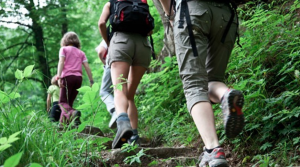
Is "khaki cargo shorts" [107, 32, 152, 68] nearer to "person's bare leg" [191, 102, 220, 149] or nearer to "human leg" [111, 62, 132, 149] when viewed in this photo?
"human leg" [111, 62, 132, 149]

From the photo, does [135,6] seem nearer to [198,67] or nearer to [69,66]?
[198,67]

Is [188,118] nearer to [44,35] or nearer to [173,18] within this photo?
[173,18]

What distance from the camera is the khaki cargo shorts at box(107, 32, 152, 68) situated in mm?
3685

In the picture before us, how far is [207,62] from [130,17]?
3.46 ft

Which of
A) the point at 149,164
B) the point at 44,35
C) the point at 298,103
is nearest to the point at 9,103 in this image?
the point at 149,164

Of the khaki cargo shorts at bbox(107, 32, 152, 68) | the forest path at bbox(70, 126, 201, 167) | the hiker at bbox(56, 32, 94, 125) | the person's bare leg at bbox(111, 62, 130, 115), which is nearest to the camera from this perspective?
the forest path at bbox(70, 126, 201, 167)

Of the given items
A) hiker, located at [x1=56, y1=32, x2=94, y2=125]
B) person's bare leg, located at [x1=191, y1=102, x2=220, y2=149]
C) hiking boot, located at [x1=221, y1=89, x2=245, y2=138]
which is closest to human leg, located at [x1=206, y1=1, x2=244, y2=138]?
hiking boot, located at [x1=221, y1=89, x2=245, y2=138]

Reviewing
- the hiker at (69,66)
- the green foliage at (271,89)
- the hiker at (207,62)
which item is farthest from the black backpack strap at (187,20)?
the hiker at (69,66)

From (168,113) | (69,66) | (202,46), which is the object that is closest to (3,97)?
(202,46)

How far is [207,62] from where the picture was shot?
122 inches

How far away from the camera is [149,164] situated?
10.1 ft

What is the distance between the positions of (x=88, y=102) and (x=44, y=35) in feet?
39.6

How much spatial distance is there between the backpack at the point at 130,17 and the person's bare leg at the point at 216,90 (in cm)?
118

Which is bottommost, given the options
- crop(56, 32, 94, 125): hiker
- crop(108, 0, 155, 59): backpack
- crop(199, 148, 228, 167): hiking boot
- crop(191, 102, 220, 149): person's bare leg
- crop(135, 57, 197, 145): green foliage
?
crop(135, 57, 197, 145): green foliage
